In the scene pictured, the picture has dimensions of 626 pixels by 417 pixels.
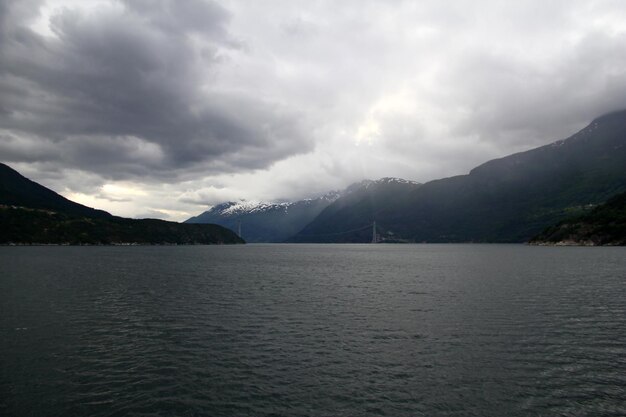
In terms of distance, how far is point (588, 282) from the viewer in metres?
91.4

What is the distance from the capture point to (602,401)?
27000 mm

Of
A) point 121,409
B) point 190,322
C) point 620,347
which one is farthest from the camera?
point 190,322

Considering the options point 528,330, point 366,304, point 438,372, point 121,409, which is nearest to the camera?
point 121,409

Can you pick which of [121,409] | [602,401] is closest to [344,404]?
[121,409]

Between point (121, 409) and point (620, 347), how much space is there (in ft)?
156

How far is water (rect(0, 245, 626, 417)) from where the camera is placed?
2681cm

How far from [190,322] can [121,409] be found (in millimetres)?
26486

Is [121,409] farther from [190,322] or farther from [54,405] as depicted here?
[190,322]

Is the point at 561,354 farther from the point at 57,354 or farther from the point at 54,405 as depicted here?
the point at 57,354

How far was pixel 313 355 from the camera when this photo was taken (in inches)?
1463

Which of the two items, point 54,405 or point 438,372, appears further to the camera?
point 438,372

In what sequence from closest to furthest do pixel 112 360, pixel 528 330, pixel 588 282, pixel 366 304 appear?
pixel 112 360 < pixel 528 330 < pixel 366 304 < pixel 588 282

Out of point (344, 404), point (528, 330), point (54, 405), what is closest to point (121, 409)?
point (54, 405)

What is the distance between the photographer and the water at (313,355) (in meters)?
26.8
